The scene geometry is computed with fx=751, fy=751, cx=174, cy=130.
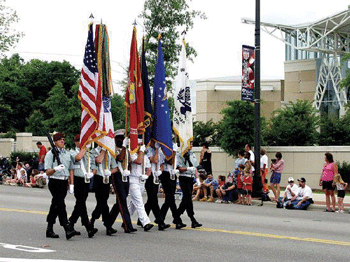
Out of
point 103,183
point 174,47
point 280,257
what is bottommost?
point 280,257

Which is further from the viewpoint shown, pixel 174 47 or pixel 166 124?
pixel 174 47

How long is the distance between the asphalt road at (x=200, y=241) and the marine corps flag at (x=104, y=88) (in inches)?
71.1

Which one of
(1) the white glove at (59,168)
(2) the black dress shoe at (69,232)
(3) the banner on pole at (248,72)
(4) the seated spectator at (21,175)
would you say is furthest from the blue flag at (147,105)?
(4) the seated spectator at (21,175)

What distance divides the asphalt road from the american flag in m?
2.20

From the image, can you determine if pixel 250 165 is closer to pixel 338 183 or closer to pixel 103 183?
pixel 338 183

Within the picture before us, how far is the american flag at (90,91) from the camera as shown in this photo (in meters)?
14.5

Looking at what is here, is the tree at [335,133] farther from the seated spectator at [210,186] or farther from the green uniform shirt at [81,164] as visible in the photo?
the green uniform shirt at [81,164]

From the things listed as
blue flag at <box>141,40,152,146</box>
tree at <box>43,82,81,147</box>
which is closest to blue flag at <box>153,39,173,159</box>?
blue flag at <box>141,40,152,146</box>

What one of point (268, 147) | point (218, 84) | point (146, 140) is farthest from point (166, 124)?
point (218, 84)

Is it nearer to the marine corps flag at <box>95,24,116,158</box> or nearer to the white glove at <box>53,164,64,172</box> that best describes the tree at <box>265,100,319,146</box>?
the marine corps flag at <box>95,24,116,158</box>

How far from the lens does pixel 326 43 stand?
6294cm

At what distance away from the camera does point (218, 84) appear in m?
56.4

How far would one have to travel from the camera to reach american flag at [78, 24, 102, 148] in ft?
47.6

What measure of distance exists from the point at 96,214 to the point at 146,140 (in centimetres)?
242
